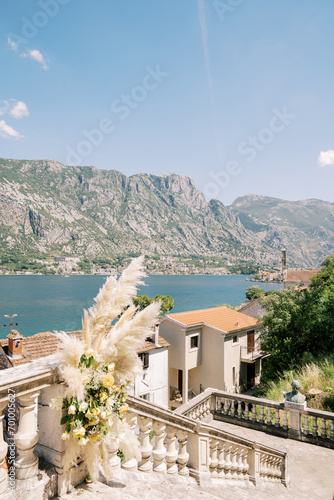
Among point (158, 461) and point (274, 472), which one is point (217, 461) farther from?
point (274, 472)

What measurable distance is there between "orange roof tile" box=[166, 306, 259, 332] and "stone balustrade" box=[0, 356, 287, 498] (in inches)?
731

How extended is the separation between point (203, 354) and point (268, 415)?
51.2 ft

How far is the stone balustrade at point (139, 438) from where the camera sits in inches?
94.5

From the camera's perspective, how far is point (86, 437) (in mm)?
2512

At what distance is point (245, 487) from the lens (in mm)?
5762

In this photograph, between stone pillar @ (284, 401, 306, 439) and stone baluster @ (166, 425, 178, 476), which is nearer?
stone baluster @ (166, 425, 178, 476)

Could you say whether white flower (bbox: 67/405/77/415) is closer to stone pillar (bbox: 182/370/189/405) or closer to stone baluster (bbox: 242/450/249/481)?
stone baluster (bbox: 242/450/249/481)

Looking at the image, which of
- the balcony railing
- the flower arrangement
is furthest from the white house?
the flower arrangement

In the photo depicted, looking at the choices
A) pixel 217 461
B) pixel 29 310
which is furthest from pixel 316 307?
pixel 29 310

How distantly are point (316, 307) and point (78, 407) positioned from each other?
58.9 ft

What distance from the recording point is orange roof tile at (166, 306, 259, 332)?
82.0 ft

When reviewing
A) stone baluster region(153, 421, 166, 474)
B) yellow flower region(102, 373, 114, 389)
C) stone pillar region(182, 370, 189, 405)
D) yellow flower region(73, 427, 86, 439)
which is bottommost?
stone pillar region(182, 370, 189, 405)

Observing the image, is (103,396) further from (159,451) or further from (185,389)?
(185,389)

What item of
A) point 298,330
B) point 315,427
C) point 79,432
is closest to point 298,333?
point 298,330
